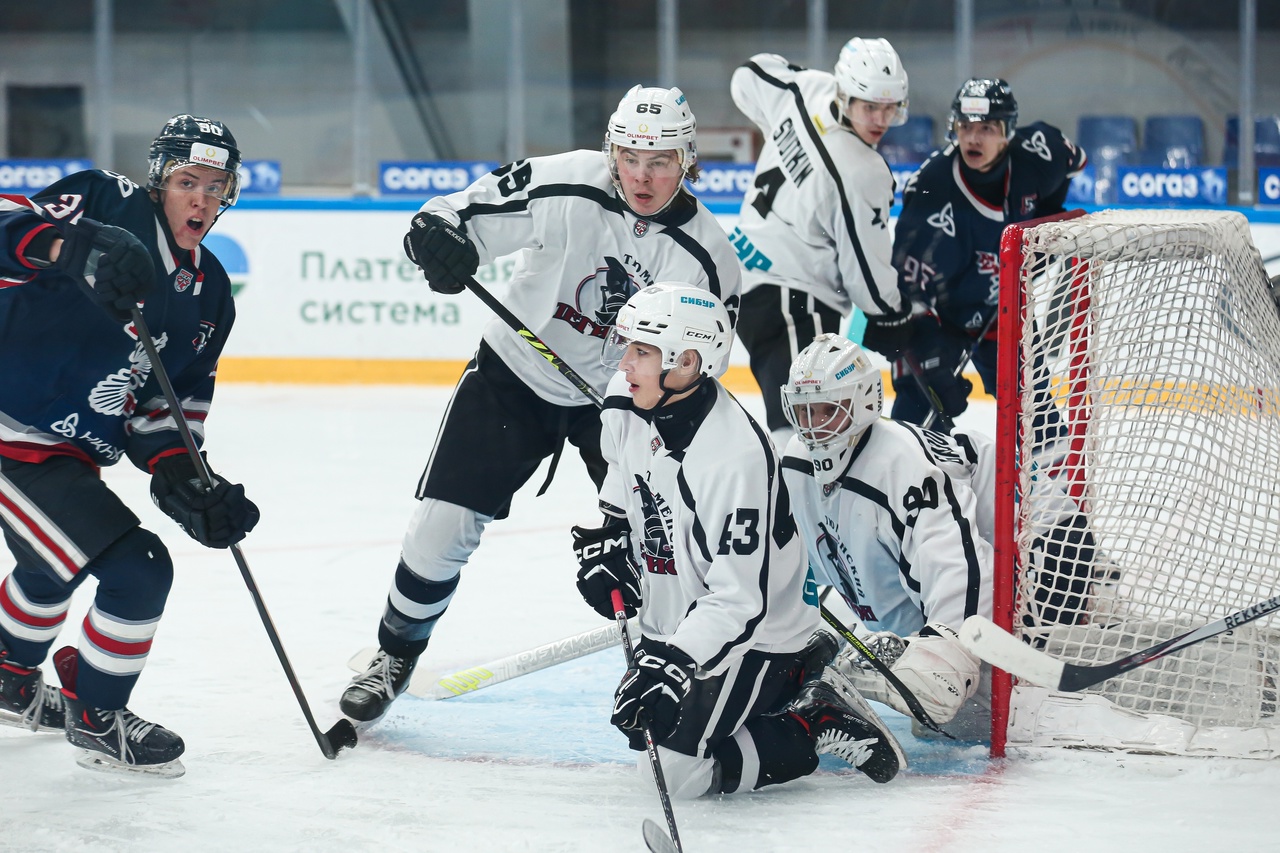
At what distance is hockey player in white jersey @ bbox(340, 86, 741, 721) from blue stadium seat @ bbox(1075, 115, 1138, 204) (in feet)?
17.7

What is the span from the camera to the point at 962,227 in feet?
12.2

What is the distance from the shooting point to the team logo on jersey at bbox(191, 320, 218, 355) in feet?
8.45

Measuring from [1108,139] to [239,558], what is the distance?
21.2 ft

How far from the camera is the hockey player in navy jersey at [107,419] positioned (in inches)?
94.0

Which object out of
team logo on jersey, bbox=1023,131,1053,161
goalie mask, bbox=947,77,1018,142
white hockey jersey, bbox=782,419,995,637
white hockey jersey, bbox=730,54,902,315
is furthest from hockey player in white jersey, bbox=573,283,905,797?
team logo on jersey, bbox=1023,131,1053,161

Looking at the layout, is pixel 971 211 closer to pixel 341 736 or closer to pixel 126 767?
pixel 341 736

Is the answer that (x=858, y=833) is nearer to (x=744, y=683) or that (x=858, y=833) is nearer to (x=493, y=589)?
(x=744, y=683)

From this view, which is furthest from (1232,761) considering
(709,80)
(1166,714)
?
(709,80)

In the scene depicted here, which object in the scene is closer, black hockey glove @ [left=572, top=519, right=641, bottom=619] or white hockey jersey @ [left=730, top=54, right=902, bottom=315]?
black hockey glove @ [left=572, top=519, right=641, bottom=619]

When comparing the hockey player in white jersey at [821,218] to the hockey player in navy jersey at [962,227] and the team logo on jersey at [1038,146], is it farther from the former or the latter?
the team logo on jersey at [1038,146]

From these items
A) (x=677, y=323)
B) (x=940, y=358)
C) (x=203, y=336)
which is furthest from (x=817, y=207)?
(x=203, y=336)

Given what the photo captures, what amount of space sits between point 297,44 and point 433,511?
646 centimetres

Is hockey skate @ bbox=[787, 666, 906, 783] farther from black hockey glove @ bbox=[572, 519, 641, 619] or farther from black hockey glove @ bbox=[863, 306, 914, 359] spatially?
black hockey glove @ bbox=[863, 306, 914, 359]

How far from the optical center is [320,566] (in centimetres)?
395
